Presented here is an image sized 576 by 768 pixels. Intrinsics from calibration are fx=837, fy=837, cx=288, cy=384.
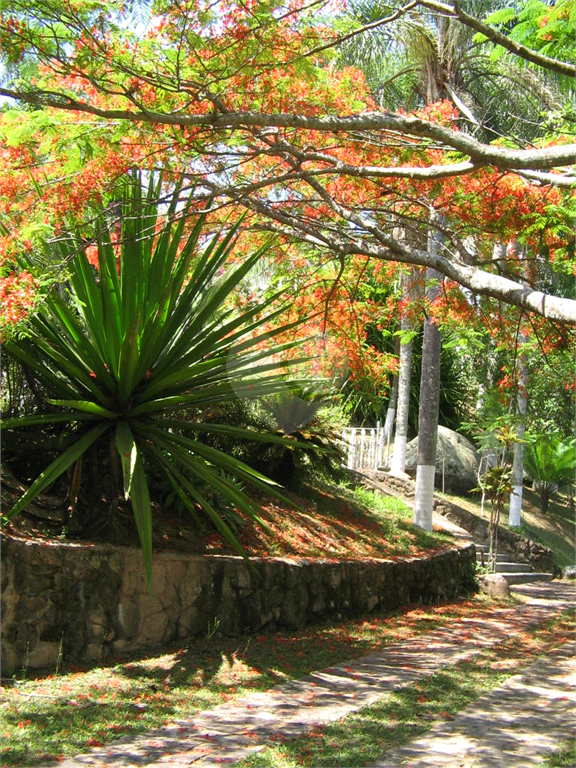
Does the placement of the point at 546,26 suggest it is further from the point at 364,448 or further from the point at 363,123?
the point at 364,448

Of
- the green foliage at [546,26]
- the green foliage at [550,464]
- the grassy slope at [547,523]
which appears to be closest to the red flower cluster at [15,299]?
the green foliage at [546,26]

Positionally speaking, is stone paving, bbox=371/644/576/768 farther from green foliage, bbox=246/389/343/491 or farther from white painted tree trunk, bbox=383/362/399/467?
white painted tree trunk, bbox=383/362/399/467

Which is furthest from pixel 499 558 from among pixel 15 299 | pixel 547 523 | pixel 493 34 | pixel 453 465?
pixel 15 299

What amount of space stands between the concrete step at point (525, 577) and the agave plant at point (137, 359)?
9618mm

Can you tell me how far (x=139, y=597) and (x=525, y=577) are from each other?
1105 centimetres

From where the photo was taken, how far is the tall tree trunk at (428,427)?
1387 cm

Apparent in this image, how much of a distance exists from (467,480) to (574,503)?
550 cm

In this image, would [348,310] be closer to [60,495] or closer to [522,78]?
[60,495]

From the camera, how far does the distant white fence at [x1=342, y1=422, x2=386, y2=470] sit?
707 inches

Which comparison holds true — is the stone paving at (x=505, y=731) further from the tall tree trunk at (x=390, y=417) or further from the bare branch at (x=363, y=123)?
the tall tree trunk at (x=390, y=417)

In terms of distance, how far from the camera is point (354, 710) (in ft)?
18.6

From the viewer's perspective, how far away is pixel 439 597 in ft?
38.5

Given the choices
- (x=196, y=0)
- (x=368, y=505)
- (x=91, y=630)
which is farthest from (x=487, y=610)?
(x=196, y=0)

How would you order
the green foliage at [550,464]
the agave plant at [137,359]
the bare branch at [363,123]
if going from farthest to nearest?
the green foliage at [550,464] → the agave plant at [137,359] → the bare branch at [363,123]
